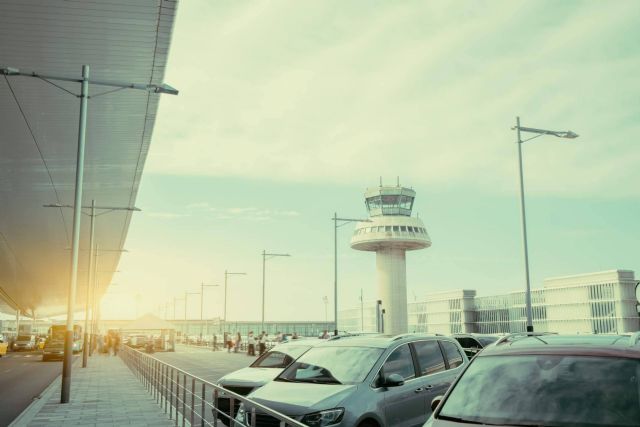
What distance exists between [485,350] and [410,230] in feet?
245

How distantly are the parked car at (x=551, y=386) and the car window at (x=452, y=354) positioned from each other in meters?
4.41

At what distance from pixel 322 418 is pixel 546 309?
131197 mm

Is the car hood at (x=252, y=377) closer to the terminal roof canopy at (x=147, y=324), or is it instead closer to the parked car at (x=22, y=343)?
the terminal roof canopy at (x=147, y=324)

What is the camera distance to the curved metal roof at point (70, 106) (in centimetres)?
1766

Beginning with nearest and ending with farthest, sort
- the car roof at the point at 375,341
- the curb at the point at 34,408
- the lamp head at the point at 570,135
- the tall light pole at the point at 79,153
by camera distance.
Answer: the car roof at the point at 375,341
the curb at the point at 34,408
the tall light pole at the point at 79,153
the lamp head at the point at 570,135

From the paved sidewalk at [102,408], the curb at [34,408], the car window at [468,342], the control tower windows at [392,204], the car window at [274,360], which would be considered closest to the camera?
the paved sidewalk at [102,408]

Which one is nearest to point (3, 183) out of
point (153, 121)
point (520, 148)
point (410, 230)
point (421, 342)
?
point (153, 121)

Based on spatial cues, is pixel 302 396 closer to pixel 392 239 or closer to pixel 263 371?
A: pixel 263 371

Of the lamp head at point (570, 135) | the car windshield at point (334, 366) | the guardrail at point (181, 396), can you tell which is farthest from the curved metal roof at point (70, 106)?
the lamp head at point (570, 135)

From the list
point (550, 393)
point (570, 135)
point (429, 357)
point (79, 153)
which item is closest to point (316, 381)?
point (429, 357)

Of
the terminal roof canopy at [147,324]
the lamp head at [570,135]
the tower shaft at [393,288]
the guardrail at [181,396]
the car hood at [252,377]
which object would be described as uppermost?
the lamp head at [570,135]

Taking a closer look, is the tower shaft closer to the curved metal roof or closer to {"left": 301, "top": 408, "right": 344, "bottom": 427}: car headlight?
the curved metal roof

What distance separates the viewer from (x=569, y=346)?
5.52 meters

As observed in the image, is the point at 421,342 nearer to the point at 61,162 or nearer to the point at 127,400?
the point at 127,400
